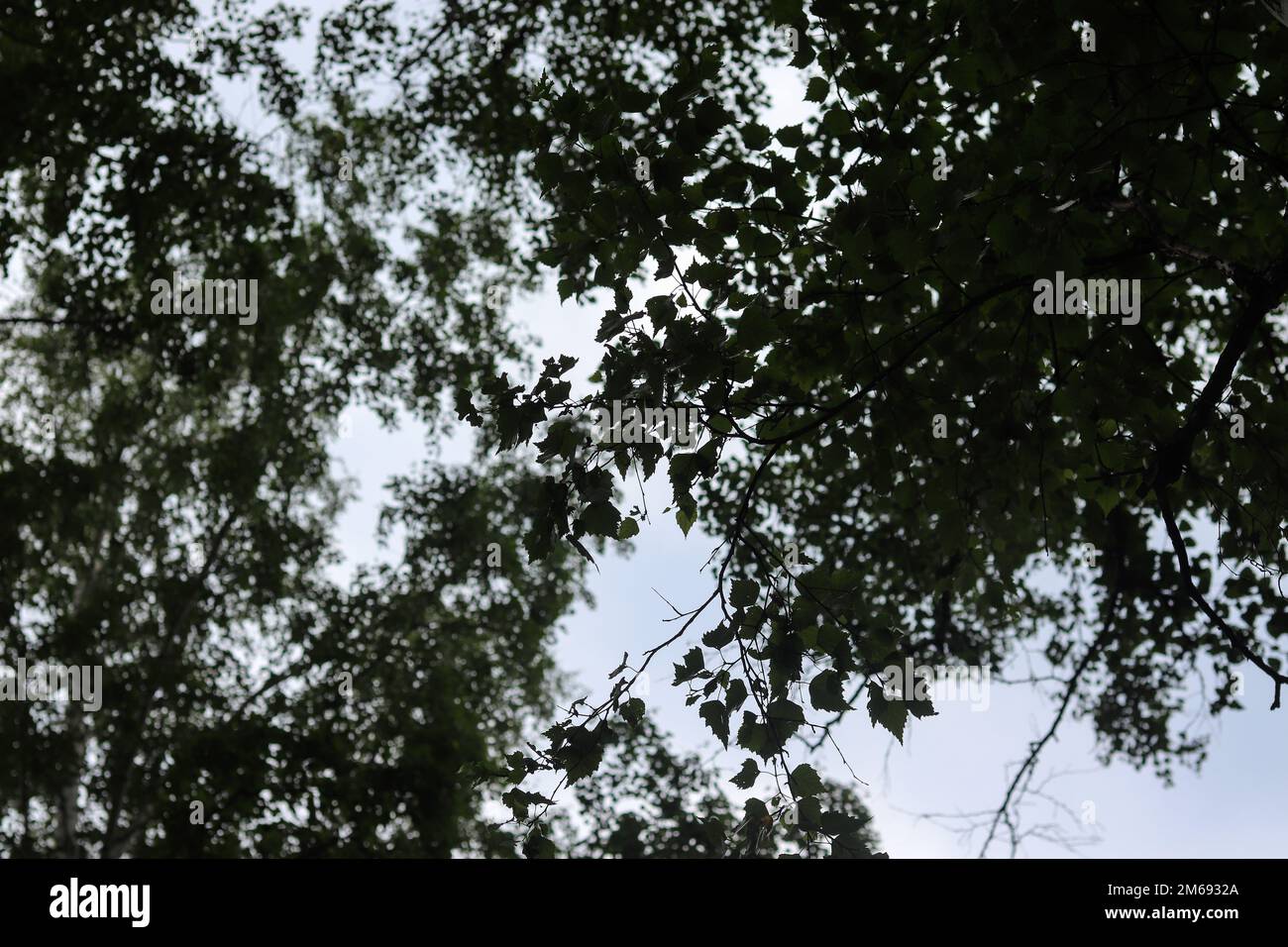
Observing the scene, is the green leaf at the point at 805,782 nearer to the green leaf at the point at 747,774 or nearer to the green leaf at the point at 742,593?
the green leaf at the point at 747,774

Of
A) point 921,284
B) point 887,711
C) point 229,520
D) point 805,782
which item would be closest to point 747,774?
point 805,782

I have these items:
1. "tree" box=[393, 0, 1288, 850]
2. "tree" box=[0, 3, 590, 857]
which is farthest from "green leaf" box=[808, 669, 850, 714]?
"tree" box=[0, 3, 590, 857]

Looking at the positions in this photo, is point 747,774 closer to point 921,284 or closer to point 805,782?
point 805,782

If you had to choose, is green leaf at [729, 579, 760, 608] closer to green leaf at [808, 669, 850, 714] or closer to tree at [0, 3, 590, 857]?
green leaf at [808, 669, 850, 714]

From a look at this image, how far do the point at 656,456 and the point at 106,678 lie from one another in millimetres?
11078

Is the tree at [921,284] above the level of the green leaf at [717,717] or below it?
above

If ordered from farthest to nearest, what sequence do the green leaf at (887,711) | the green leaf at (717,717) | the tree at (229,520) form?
the tree at (229,520) < the green leaf at (717,717) < the green leaf at (887,711)

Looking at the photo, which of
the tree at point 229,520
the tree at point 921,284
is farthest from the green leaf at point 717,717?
the tree at point 229,520

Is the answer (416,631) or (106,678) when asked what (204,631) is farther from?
(416,631)

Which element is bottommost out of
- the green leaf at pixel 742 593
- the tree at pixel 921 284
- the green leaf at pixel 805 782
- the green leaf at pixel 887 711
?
the green leaf at pixel 805 782

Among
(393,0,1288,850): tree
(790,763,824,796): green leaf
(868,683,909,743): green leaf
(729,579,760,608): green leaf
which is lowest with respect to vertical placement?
(790,763,824,796): green leaf
